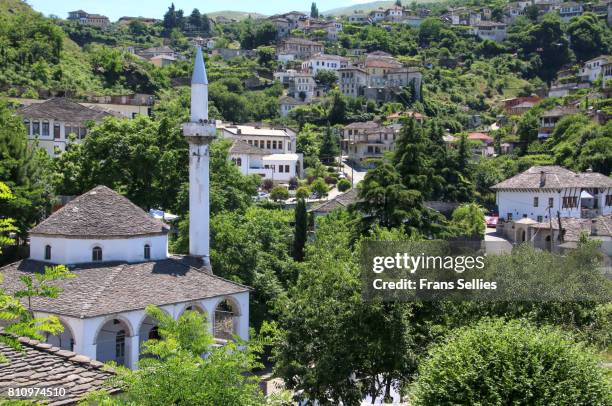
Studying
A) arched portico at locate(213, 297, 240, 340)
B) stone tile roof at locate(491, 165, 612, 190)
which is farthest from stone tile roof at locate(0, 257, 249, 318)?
stone tile roof at locate(491, 165, 612, 190)

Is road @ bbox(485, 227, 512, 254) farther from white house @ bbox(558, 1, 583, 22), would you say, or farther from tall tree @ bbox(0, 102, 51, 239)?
white house @ bbox(558, 1, 583, 22)

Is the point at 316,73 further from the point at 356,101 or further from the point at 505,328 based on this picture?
the point at 505,328

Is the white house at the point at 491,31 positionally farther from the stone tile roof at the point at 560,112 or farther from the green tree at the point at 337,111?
the stone tile roof at the point at 560,112

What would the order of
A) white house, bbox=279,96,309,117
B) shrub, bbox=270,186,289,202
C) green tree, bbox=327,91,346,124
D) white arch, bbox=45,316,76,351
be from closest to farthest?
white arch, bbox=45,316,76,351 → shrub, bbox=270,186,289,202 → green tree, bbox=327,91,346,124 → white house, bbox=279,96,309,117

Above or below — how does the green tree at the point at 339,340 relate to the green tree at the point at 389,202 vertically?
below

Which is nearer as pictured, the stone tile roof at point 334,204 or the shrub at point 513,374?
the shrub at point 513,374

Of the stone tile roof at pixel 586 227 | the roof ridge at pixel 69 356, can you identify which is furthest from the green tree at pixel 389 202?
the roof ridge at pixel 69 356

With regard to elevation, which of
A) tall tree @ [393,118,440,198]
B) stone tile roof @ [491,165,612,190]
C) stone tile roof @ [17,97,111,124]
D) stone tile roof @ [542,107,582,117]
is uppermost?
stone tile roof @ [542,107,582,117]

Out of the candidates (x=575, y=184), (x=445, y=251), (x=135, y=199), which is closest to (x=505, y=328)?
(x=445, y=251)
